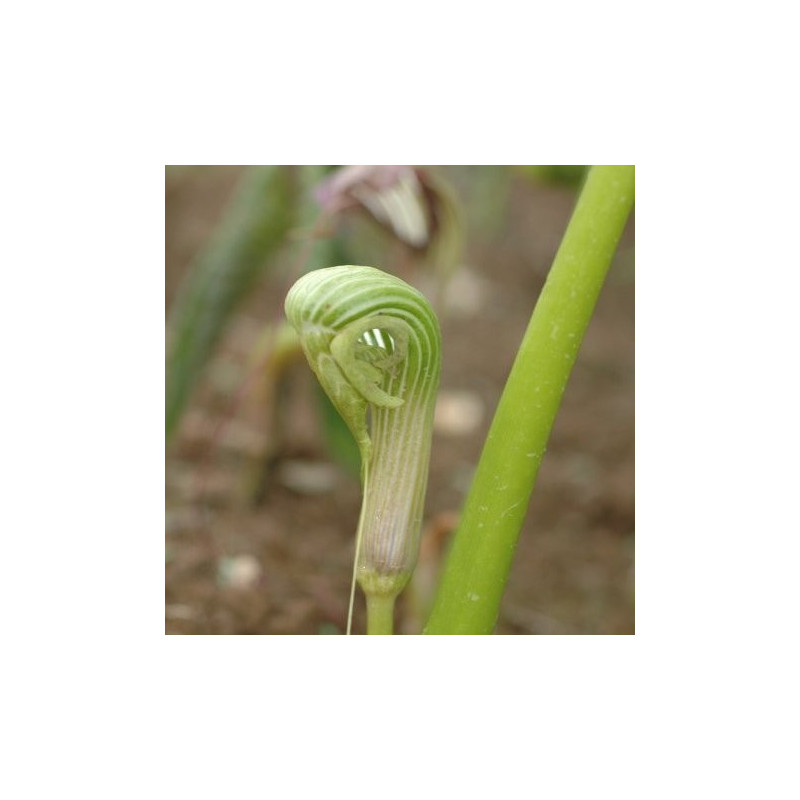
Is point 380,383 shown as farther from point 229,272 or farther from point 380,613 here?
point 229,272

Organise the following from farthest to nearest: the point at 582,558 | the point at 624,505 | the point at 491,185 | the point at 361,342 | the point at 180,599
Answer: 1. the point at 491,185
2. the point at 624,505
3. the point at 582,558
4. the point at 180,599
5. the point at 361,342

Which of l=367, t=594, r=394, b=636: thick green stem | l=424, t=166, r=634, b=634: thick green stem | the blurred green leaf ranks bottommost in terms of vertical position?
l=367, t=594, r=394, b=636: thick green stem

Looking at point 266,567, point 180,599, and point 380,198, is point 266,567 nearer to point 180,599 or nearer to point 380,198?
point 180,599

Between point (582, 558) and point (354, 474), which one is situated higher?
point (354, 474)

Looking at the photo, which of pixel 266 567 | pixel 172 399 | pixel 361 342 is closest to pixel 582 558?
pixel 266 567

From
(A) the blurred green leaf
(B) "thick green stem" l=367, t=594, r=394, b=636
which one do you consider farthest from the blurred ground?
(B) "thick green stem" l=367, t=594, r=394, b=636

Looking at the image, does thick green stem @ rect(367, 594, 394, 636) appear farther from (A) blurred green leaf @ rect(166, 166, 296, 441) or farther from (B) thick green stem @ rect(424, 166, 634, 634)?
(A) blurred green leaf @ rect(166, 166, 296, 441)

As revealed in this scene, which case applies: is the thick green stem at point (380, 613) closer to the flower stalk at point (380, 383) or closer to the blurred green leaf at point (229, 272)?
the flower stalk at point (380, 383)
